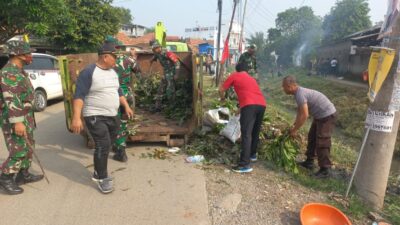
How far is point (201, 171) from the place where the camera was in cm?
489

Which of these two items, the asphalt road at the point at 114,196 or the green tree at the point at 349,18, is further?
the green tree at the point at 349,18

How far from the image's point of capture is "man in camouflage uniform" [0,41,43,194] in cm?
374

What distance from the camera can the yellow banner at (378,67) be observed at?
3666 mm

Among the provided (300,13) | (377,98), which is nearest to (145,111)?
(377,98)

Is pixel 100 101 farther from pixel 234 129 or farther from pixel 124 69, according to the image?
pixel 234 129

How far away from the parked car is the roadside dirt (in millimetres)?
6641

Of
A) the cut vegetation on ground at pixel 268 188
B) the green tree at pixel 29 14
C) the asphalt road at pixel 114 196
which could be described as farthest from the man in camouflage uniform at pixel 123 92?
the green tree at pixel 29 14

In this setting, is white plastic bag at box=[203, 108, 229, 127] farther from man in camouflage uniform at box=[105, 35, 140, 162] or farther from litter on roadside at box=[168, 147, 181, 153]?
man in camouflage uniform at box=[105, 35, 140, 162]

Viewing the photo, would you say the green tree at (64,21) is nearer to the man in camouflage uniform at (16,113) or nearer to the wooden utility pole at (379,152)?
the man in camouflage uniform at (16,113)

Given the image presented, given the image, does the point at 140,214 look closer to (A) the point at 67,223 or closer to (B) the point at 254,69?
(A) the point at 67,223

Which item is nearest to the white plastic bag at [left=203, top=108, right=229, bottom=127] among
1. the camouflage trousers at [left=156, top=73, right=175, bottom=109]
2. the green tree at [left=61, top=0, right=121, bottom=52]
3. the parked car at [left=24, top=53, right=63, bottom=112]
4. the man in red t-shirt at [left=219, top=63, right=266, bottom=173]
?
the camouflage trousers at [left=156, top=73, right=175, bottom=109]

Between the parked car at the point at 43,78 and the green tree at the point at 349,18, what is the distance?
31309 mm

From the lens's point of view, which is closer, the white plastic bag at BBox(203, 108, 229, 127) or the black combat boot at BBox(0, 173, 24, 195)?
the black combat boot at BBox(0, 173, 24, 195)

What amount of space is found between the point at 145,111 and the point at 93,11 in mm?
13760
